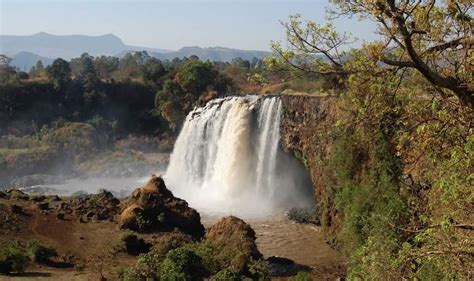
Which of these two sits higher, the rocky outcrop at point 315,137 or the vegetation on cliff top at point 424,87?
the vegetation on cliff top at point 424,87

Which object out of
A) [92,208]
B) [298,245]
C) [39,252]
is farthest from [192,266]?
[92,208]

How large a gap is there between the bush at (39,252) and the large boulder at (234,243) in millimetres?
5249

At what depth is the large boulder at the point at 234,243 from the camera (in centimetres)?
1527

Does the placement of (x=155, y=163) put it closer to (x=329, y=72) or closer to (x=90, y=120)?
(x=90, y=120)

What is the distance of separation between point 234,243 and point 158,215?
5.43m

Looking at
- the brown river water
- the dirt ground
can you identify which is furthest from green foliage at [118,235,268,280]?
the brown river water

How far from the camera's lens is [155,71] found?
183 feet

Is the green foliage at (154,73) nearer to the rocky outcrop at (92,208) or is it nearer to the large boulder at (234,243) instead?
the rocky outcrop at (92,208)

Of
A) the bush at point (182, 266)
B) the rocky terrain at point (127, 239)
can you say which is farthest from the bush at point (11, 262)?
the bush at point (182, 266)

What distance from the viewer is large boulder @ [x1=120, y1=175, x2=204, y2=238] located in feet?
68.7

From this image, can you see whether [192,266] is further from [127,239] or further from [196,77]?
[196,77]

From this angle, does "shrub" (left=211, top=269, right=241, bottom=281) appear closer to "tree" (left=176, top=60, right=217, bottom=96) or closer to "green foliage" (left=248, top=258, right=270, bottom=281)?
"green foliage" (left=248, top=258, right=270, bottom=281)

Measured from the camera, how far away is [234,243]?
1675 cm

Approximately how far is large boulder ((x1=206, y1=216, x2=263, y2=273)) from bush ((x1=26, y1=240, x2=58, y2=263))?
5.25m
